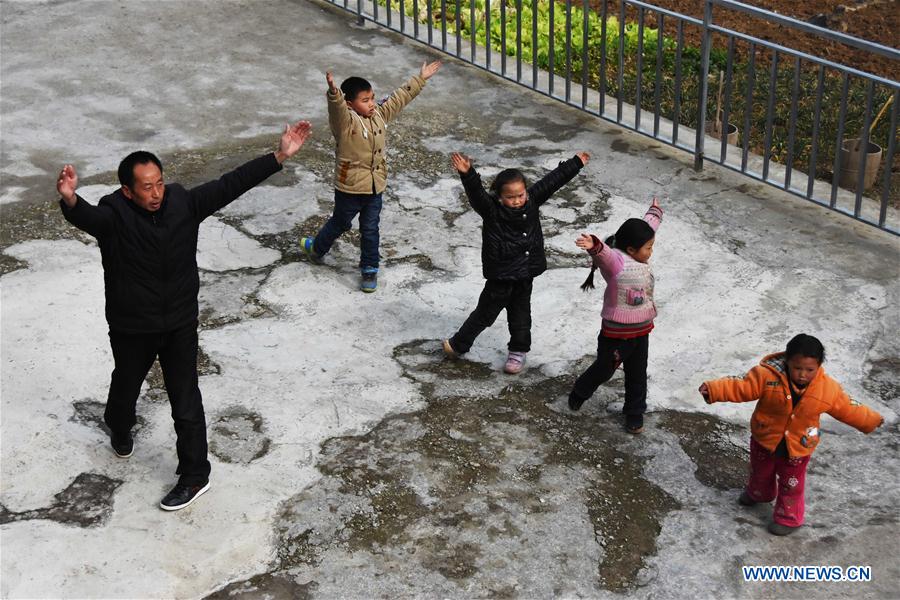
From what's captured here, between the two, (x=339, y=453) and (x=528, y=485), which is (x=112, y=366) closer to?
(x=339, y=453)

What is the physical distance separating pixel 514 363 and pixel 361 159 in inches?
57.5

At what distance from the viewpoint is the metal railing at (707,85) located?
24.2 feet

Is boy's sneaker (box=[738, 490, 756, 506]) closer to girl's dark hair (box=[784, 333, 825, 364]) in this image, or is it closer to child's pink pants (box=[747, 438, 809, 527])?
child's pink pants (box=[747, 438, 809, 527])

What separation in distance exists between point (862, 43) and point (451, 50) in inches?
154

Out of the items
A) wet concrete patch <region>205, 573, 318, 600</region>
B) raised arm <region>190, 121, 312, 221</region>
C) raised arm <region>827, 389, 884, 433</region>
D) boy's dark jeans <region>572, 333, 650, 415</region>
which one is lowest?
wet concrete patch <region>205, 573, 318, 600</region>

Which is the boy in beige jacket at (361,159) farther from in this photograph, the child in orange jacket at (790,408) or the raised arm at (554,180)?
the child in orange jacket at (790,408)

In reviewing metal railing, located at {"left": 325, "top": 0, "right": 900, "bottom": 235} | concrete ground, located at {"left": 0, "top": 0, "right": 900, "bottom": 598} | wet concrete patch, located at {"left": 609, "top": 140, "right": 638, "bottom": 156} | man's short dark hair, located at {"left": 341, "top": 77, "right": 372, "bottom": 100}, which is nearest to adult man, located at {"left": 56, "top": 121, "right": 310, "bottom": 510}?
concrete ground, located at {"left": 0, "top": 0, "right": 900, "bottom": 598}

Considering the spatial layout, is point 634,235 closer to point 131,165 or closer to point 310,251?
point 131,165

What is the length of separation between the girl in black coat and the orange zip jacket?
4.53ft

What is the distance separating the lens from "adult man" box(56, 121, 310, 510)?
178 inches

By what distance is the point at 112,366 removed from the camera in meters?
5.86

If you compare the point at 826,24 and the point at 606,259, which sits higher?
the point at 606,259

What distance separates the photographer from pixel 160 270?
4.63 metres

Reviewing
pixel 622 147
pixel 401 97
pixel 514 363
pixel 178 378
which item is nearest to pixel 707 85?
pixel 622 147
